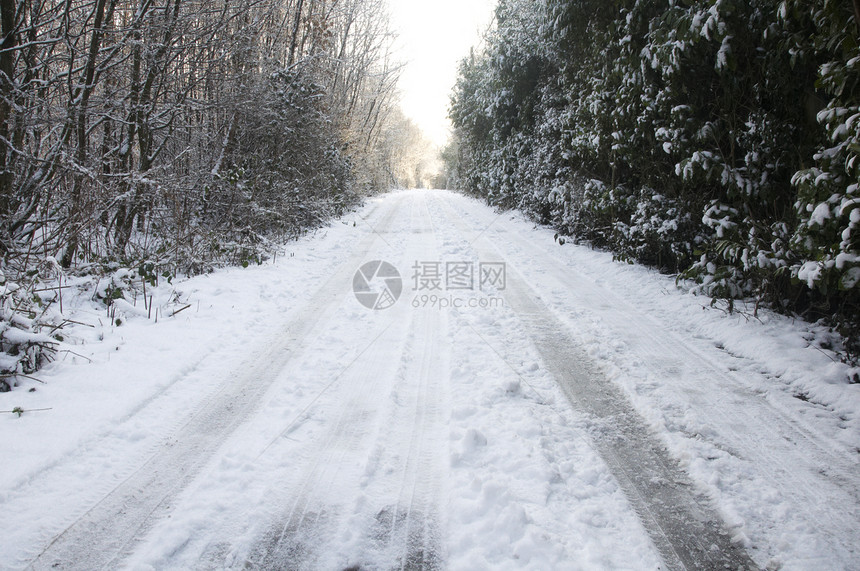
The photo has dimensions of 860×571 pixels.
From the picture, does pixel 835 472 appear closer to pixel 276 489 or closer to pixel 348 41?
pixel 276 489

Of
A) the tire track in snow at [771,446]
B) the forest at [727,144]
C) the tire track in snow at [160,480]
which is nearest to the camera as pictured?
the tire track in snow at [160,480]

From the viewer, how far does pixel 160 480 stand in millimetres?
2555

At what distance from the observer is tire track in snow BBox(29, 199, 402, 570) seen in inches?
80.7

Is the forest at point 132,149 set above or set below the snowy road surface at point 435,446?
above

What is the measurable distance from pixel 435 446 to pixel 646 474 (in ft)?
4.19

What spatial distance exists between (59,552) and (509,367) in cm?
319

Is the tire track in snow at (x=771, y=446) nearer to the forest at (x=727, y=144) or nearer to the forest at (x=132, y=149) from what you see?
the forest at (x=727, y=144)

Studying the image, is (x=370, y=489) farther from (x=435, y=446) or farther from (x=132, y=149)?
(x=132, y=149)

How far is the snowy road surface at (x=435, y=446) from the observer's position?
7.04 ft

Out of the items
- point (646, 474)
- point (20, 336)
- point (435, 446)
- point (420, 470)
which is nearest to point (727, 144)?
point (646, 474)

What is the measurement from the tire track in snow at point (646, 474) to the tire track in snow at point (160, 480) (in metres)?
2.48

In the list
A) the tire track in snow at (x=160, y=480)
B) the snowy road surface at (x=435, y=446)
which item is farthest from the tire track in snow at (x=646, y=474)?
the tire track in snow at (x=160, y=480)

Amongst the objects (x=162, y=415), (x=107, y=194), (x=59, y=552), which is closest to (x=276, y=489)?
(x=59, y=552)

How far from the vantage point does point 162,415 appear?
3.21 metres
